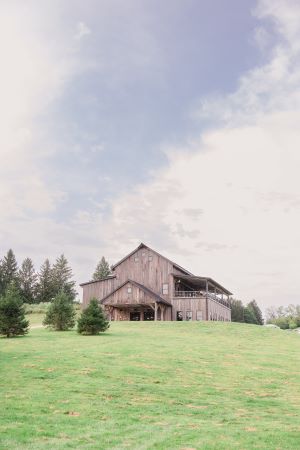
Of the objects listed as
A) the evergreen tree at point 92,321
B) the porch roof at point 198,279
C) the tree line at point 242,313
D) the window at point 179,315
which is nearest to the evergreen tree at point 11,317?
the evergreen tree at point 92,321

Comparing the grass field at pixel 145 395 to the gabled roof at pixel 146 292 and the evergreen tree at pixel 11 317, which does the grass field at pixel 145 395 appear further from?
the gabled roof at pixel 146 292

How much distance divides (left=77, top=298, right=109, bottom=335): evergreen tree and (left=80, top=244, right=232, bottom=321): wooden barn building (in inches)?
866

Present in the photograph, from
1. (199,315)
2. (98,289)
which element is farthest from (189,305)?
(98,289)

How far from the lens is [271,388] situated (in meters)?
20.2

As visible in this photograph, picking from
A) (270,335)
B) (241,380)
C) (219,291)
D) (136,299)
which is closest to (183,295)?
(136,299)

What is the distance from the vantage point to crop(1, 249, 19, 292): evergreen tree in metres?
99.7

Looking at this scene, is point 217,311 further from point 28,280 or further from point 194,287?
point 28,280

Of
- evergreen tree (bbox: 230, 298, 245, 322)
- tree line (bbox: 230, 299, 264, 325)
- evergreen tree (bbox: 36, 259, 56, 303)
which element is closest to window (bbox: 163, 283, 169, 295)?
evergreen tree (bbox: 36, 259, 56, 303)

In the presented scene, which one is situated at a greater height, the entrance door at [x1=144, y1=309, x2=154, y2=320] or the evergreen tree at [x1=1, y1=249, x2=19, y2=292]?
the evergreen tree at [x1=1, y1=249, x2=19, y2=292]

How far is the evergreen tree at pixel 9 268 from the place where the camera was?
327ft

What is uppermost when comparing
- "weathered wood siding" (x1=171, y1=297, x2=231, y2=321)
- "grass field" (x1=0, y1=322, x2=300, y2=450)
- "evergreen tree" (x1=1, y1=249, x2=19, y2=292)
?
"evergreen tree" (x1=1, y1=249, x2=19, y2=292)

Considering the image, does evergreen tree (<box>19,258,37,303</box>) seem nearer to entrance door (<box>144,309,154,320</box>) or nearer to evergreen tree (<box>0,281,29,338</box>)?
entrance door (<box>144,309,154,320</box>)

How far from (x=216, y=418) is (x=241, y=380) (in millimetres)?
6816

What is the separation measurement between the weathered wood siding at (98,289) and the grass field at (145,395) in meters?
33.7
